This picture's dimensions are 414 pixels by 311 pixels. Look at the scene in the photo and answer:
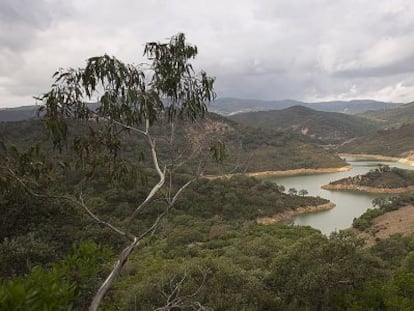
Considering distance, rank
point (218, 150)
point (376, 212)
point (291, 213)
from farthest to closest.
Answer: point (291, 213) → point (376, 212) → point (218, 150)

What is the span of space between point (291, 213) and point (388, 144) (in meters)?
72.5

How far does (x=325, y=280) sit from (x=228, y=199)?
3043 cm

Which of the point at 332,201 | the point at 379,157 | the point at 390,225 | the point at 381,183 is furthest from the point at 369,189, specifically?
the point at 379,157

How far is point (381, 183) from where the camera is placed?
173 feet

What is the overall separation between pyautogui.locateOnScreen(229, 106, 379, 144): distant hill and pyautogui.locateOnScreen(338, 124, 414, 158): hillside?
2054 centimetres

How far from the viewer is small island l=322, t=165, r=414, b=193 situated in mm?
51625

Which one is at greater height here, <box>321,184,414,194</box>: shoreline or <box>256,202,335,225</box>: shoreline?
<box>256,202,335,225</box>: shoreline

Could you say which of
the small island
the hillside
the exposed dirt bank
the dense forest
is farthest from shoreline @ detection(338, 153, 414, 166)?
the dense forest

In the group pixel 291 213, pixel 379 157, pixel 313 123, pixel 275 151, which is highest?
pixel 313 123

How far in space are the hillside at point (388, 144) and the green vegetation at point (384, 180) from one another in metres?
35.7

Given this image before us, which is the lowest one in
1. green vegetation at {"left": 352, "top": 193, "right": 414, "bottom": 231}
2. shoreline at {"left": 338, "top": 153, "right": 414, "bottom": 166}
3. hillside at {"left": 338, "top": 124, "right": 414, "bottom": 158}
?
shoreline at {"left": 338, "top": 153, "right": 414, "bottom": 166}

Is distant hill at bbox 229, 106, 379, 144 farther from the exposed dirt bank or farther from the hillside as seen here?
the exposed dirt bank

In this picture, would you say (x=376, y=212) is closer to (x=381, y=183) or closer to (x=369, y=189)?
(x=369, y=189)

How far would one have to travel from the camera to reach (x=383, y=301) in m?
7.88
